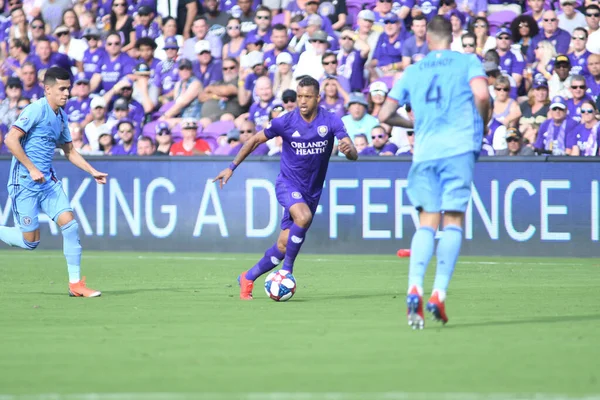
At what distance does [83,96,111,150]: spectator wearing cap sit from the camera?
20.9 m

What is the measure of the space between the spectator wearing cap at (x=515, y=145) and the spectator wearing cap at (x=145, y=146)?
576 centimetres

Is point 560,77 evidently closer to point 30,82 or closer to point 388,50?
point 388,50

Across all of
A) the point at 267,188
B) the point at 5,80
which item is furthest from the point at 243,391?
the point at 5,80

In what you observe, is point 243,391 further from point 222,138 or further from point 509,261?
point 222,138

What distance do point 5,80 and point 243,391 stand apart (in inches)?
729

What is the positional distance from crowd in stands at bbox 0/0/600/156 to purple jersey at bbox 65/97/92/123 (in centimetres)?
3

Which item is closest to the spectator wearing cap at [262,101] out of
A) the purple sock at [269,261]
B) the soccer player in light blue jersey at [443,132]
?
the purple sock at [269,261]

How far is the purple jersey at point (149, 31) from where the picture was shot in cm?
2328

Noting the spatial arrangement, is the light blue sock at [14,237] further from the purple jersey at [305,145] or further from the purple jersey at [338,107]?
the purple jersey at [338,107]

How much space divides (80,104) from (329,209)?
20.4 ft

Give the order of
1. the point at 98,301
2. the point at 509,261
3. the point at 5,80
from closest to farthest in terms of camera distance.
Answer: the point at 98,301, the point at 509,261, the point at 5,80

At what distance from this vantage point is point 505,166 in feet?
57.0

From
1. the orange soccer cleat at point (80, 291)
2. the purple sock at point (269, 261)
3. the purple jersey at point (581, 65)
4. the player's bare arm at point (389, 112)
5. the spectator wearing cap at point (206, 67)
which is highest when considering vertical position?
the player's bare arm at point (389, 112)

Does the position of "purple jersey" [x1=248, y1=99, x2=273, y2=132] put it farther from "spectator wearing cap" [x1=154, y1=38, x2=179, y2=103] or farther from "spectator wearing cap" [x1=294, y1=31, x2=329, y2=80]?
"spectator wearing cap" [x1=154, y1=38, x2=179, y2=103]
